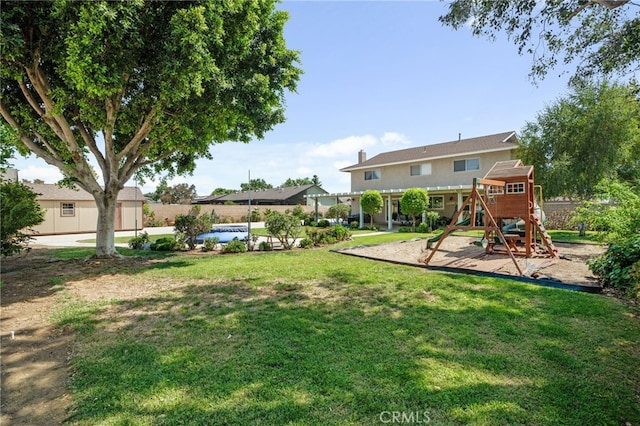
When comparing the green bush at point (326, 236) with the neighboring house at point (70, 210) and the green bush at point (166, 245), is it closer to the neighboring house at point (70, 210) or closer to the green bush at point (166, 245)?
the green bush at point (166, 245)

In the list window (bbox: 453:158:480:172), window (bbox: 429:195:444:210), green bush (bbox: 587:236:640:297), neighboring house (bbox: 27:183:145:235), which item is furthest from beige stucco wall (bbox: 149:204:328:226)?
green bush (bbox: 587:236:640:297)

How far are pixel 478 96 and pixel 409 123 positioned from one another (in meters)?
7.09

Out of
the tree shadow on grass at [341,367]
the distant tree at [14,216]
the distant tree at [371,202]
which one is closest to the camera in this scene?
the tree shadow on grass at [341,367]

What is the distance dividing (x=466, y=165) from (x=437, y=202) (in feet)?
11.9

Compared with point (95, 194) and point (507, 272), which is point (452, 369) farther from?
point (95, 194)

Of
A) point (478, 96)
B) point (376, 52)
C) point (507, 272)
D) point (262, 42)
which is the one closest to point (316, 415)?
point (507, 272)

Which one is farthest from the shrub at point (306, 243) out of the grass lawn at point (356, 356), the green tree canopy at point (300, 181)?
the green tree canopy at point (300, 181)

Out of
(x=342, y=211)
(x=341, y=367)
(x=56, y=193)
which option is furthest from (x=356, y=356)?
(x=56, y=193)

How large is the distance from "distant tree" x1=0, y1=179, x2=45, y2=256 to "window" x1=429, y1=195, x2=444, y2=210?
903 inches

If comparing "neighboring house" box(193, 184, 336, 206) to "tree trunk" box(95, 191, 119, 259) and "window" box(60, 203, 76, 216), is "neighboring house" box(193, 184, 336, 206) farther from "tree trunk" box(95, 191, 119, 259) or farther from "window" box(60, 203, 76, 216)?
"tree trunk" box(95, 191, 119, 259)

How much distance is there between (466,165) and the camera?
2203cm

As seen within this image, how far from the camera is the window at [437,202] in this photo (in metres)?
24.0

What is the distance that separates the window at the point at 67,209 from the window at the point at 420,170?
84.4ft

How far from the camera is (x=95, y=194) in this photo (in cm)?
996
